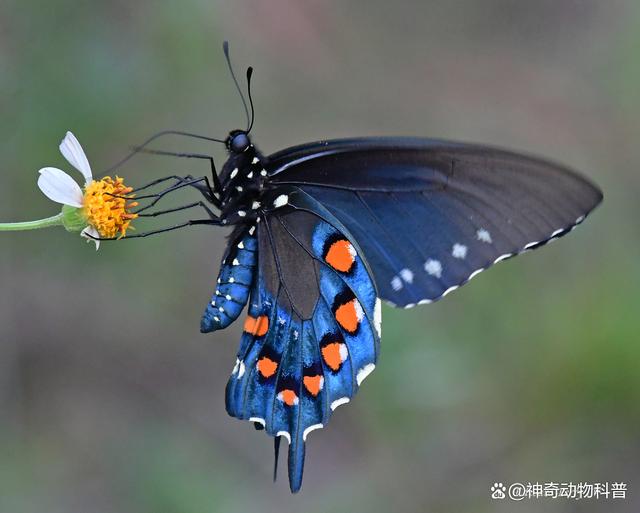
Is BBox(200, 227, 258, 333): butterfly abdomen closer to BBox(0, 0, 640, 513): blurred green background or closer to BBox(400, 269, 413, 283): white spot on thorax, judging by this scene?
BBox(400, 269, 413, 283): white spot on thorax

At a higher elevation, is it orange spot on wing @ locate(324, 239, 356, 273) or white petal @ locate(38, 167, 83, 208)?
orange spot on wing @ locate(324, 239, 356, 273)

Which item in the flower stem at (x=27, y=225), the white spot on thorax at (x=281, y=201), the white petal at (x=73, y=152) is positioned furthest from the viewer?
the white spot on thorax at (x=281, y=201)

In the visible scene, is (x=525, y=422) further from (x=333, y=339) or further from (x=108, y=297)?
(x=108, y=297)

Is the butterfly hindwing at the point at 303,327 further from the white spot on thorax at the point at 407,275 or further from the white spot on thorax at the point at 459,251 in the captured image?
the white spot on thorax at the point at 459,251

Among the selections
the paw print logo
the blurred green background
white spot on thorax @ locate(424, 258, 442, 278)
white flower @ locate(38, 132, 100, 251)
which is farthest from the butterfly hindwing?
the paw print logo

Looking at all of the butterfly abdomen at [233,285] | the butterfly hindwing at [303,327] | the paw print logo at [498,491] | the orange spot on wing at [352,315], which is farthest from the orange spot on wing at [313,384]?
the paw print logo at [498,491]

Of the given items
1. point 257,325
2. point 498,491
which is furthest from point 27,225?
point 498,491
